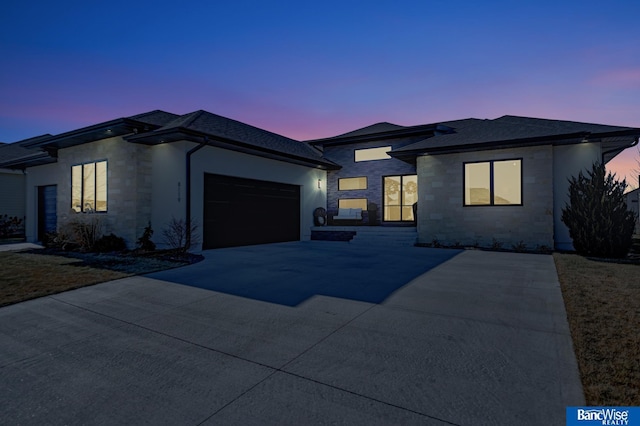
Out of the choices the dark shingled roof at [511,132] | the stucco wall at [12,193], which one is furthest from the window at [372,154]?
the stucco wall at [12,193]

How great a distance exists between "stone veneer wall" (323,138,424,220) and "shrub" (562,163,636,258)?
6945mm

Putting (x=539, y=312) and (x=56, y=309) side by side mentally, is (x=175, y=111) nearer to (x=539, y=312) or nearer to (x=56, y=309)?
(x=56, y=309)

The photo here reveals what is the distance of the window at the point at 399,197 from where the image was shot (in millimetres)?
15891

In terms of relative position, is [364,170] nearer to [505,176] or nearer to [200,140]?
[505,176]

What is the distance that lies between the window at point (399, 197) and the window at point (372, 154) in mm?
1125

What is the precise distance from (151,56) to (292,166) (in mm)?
6724

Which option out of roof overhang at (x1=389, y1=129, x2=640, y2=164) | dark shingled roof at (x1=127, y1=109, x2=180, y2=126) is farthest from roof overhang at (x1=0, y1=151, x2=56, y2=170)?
roof overhang at (x1=389, y1=129, x2=640, y2=164)

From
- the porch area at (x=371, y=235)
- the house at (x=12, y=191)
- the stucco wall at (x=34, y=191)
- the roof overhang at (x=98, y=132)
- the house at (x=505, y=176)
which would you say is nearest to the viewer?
the roof overhang at (x=98, y=132)

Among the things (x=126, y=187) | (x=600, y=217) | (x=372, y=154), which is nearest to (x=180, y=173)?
(x=126, y=187)

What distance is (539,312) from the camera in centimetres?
412

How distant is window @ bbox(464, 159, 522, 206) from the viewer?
11.0 meters

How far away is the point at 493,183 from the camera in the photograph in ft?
37.1

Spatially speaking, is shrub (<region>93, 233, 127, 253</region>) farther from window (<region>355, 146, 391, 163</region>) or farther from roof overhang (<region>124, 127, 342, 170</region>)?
window (<region>355, 146, 391, 163</region>)

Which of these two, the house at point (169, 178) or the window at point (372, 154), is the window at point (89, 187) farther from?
the window at point (372, 154)
